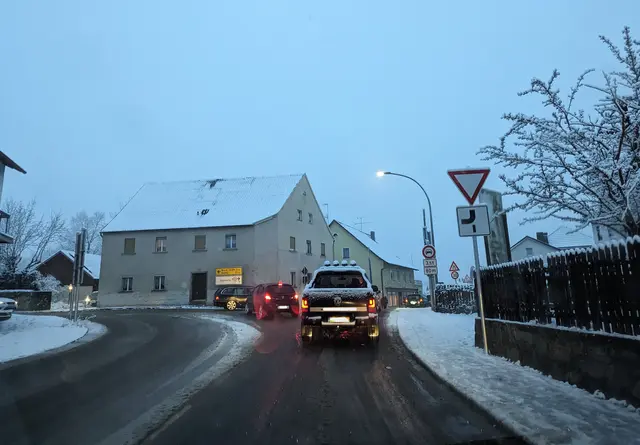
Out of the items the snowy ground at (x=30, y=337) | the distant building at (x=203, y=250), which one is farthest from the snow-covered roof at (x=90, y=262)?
the snowy ground at (x=30, y=337)

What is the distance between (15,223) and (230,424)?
48.1m

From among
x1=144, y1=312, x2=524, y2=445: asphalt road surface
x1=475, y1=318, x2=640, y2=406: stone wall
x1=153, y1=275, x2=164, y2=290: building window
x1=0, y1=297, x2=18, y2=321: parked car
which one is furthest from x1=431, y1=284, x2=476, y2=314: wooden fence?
x1=153, y1=275, x2=164, y2=290: building window

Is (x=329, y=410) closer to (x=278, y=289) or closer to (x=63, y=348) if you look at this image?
(x=63, y=348)

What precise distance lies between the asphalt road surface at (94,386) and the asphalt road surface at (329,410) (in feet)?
2.35

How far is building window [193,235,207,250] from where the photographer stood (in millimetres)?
37469

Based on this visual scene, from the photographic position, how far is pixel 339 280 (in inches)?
448

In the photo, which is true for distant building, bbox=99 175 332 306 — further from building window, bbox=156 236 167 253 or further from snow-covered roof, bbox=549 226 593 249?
snow-covered roof, bbox=549 226 593 249

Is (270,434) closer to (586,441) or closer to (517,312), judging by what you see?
(586,441)

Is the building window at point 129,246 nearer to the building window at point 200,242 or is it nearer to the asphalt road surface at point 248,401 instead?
the building window at point 200,242

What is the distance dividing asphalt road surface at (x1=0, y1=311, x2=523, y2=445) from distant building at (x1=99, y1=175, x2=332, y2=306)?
26930 mm

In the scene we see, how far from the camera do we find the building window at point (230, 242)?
3700cm

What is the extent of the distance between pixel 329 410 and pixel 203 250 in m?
33.5

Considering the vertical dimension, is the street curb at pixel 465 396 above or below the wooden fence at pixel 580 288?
below

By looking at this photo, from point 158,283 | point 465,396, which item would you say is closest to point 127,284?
point 158,283
